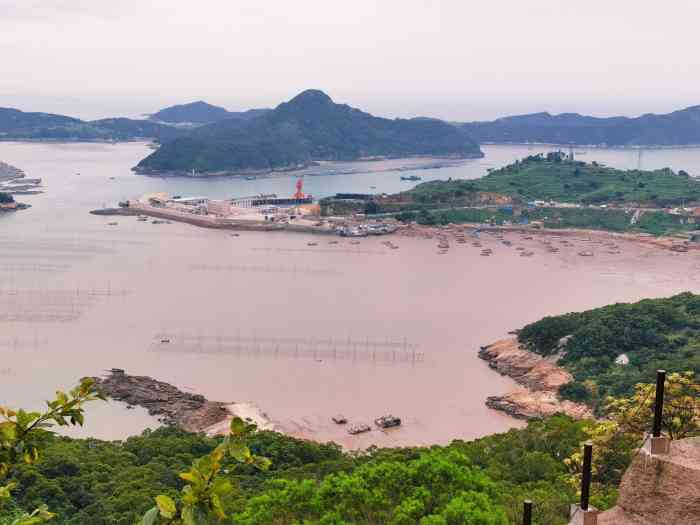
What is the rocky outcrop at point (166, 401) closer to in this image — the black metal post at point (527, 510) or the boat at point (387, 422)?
the boat at point (387, 422)

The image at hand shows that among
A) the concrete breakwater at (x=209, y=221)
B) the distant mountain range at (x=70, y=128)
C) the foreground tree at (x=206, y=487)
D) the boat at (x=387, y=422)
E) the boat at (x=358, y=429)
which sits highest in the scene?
the distant mountain range at (x=70, y=128)

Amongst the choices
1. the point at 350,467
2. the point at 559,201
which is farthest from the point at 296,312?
the point at 559,201

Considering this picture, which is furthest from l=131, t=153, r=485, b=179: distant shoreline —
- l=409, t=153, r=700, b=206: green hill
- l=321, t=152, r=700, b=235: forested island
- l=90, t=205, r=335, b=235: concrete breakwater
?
l=321, t=152, r=700, b=235: forested island

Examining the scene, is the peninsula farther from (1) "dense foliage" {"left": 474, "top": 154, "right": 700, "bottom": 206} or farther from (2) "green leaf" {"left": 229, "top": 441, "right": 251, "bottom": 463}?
(1) "dense foliage" {"left": 474, "top": 154, "right": 700, "bottom": 206}

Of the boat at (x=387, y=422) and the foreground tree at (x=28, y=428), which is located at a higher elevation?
the foreground tree at (x=28, y=428)

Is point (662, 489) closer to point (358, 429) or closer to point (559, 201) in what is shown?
point (358, 429)

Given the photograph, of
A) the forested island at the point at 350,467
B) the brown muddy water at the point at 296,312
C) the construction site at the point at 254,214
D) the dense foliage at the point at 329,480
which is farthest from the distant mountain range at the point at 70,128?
the dense foliage at the point at 329,480
